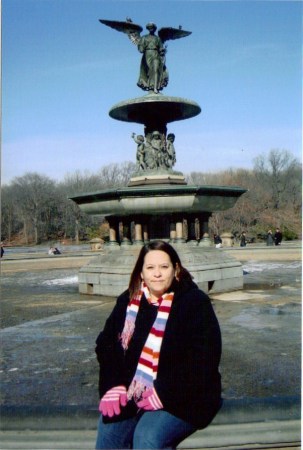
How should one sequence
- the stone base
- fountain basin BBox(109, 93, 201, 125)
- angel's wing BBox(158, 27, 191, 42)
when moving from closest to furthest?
1. the stone base
2. fountain basin BBox(109, 93, 201, 125)
3. angel's wing BBox(158, 27, 191, 42)

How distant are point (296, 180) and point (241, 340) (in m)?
51.4

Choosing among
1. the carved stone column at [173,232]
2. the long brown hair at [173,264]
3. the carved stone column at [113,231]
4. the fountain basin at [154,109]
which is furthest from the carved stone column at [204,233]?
the long brown hair at [173,264]

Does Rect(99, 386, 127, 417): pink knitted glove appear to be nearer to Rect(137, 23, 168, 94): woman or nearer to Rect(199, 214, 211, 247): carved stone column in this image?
Rect(199, 214, 211, 247): carved stone column

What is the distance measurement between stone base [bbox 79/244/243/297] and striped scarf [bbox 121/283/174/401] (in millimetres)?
6235

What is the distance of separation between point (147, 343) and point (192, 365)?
12.4 inches

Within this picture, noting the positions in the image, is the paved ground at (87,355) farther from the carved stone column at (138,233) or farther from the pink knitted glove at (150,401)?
the carved stone column at (138,233)

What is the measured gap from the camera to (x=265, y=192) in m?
56.1

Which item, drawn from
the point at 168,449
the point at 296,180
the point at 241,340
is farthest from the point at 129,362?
the point at 296,180

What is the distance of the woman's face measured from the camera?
2908 millimetres

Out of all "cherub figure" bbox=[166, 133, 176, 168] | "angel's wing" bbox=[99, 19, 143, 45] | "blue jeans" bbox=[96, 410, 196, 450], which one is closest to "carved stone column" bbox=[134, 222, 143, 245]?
"cherub figure" bbox=[166, 133, 176, 168]

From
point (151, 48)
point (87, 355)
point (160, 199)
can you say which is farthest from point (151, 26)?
point (87, 355)

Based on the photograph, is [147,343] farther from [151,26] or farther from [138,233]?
[151,26]

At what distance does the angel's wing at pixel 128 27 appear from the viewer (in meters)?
11.9

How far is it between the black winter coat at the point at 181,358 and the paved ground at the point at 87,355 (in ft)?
1.52
